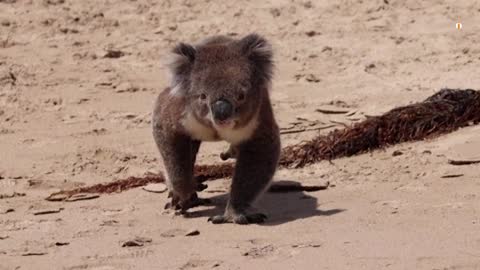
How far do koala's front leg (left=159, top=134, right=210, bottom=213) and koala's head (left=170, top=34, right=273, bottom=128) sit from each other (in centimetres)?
30

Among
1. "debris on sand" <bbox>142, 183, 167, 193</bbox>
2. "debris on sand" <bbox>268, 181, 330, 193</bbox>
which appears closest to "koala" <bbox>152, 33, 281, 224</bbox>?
"debris on sand" <bbox>268, 181, 330, 193</bbox>

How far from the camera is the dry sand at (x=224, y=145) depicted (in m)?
5.79

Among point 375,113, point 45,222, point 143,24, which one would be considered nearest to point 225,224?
point 45,222

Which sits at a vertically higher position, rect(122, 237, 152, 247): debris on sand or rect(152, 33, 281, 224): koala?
rect(152, 33, 281, 224): koala

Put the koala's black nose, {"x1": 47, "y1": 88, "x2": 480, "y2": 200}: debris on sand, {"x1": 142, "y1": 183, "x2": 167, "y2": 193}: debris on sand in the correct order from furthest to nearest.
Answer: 1. {"x1": 47, "y1": 88, "x2": 480, "y2": 200}: debris on sand
2. {"x1": 142, "y1": 183, "x2": 167, "y2": 193}: debris on sand
3. the koala's black nose

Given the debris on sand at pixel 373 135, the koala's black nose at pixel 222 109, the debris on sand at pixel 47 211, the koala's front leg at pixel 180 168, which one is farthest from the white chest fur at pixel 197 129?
the debris on sand at pixel 47 211

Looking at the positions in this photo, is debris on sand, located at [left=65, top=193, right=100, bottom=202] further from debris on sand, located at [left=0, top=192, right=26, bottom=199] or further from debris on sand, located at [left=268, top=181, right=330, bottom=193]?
debris on sand, located at [left=268, top=181, right=330, bottom=193]

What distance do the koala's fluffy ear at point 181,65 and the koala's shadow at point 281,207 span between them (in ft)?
2.57

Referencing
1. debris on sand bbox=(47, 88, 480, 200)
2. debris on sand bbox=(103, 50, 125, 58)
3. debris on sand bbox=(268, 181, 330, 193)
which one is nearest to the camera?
debris on sand bbox=(268, 181, 330, 193)

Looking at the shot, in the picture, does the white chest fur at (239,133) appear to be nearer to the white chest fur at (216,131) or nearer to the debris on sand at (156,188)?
the white chest fur at (216,131)

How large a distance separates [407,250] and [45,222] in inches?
92.1

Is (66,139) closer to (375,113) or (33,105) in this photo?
(33,105)

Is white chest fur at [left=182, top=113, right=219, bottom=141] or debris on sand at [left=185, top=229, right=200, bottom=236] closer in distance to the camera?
debris on sand at [left=185, top=229, right=200, bottom=236]

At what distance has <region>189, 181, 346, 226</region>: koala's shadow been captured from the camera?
21.4ft
